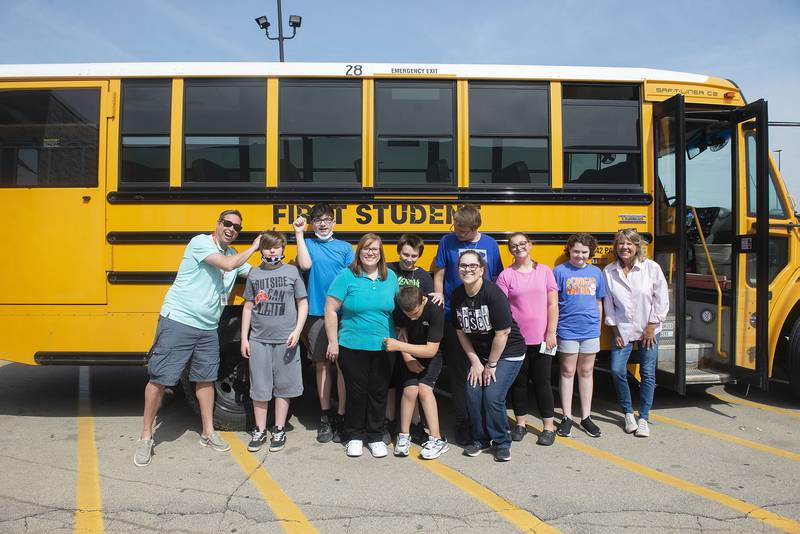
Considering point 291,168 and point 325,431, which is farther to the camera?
point 291,168

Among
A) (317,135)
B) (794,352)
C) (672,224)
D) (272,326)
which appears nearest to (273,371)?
(272,326)

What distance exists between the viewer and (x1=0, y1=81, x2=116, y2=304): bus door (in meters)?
4.05

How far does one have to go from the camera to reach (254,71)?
4.16m

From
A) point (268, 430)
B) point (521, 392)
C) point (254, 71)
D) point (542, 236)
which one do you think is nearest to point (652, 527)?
point (521, 392)

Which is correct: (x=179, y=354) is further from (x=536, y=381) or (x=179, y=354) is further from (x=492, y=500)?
(x=536, y=381)

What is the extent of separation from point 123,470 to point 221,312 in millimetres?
1176

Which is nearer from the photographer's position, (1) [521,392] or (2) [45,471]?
(2) [45,471]

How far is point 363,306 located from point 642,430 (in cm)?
234

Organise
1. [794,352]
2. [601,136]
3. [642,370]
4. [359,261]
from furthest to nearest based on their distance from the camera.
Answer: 1. [794,352]
2. [601,136]
3. [642,370]
4. [359,261]

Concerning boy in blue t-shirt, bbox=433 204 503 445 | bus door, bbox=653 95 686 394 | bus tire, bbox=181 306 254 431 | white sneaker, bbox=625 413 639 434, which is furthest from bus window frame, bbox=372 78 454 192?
white sneaker, bbox=625 413 639 434

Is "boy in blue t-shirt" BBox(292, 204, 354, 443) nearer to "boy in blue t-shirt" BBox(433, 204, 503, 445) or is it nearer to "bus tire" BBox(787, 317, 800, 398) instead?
"boy in blue t-shirt" BBox(433, 204, 503, 445)

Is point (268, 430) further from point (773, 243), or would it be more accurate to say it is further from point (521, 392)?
point (773, 243)

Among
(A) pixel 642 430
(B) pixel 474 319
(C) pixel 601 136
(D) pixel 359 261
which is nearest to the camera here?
(B) pixel 474 319

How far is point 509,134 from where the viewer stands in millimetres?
4250
